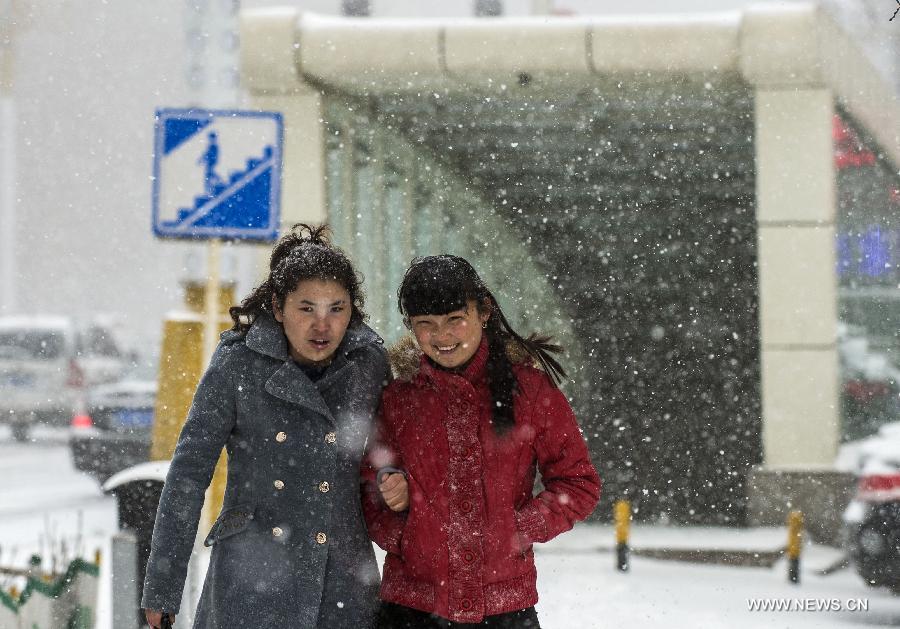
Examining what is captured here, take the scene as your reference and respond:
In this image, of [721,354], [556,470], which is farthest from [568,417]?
[721,354]

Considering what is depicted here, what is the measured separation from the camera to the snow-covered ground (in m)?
7.59

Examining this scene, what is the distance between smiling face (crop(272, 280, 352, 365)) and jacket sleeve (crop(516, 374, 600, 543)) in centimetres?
55

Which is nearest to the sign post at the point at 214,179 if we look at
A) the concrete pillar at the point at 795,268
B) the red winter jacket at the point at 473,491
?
the red winter jacket at the point at 473,491

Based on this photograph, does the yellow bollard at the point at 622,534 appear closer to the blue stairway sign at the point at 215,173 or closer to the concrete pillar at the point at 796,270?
the concrete pillar at the point at 796,270

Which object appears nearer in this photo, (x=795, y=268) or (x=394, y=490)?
(x=394, y=490)

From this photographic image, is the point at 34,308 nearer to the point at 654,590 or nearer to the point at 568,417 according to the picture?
the point at 654,590

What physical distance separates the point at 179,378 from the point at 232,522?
2.93 m

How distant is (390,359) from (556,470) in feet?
1.71

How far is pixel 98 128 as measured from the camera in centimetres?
A: 5588

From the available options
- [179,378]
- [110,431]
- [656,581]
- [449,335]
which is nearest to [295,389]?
[449,335]

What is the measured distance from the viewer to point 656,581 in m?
9.12

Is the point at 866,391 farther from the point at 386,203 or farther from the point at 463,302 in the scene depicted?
the point at 463,302
